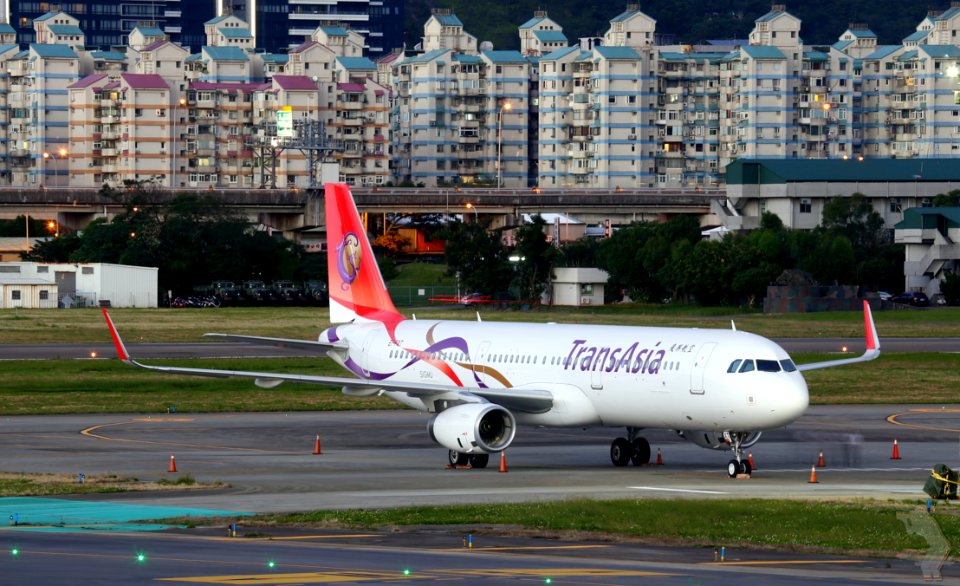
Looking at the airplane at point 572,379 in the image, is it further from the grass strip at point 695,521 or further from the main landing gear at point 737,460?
the grass strip at point 695,521

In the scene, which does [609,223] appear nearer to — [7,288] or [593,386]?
[7,288]

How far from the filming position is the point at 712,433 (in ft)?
147

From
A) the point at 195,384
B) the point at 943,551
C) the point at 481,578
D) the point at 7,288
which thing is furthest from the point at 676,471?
the point at 7,288

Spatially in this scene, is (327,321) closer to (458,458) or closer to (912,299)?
(912,299)

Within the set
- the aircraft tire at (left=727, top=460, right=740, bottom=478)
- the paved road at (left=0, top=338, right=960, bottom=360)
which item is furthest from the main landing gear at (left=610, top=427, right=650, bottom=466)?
the paved road at (left=0, top=338, right=960, bottom=360)

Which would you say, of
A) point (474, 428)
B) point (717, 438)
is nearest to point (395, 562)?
point (474, 428)

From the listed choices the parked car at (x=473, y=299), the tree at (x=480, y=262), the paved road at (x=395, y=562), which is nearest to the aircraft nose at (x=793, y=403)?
the paved road at (x=395, y=562)

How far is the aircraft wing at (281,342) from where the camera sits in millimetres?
46656

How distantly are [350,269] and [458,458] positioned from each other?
11.9 meters

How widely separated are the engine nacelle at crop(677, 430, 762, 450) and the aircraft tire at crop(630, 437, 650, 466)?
1.63m

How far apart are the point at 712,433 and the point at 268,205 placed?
147 meters

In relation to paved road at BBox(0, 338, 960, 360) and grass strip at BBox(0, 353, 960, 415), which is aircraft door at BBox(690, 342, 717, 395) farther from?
paved road at BBox(0, 338, 960, 360)

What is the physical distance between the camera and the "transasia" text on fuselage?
4347cm

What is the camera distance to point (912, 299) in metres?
146
